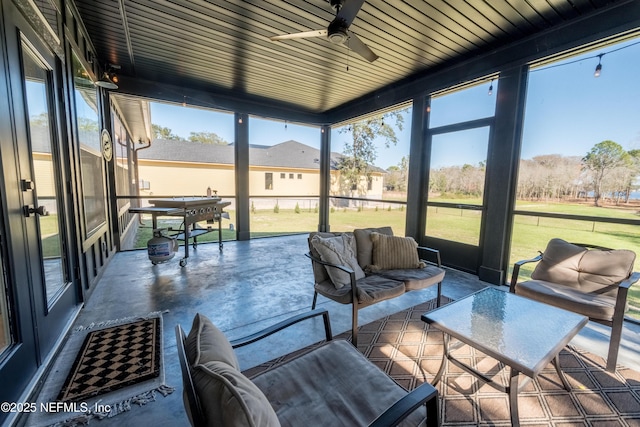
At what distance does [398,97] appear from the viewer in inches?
179

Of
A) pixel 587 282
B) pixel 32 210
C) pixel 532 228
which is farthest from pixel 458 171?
pixel 32 210

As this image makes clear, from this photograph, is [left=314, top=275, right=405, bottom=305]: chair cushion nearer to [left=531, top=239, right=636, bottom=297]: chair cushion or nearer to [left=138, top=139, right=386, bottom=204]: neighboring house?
[left=531, top=239, right=636, bottom=297]: chair cushion

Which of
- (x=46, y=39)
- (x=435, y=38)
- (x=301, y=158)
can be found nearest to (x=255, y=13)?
(x=46, y=39)

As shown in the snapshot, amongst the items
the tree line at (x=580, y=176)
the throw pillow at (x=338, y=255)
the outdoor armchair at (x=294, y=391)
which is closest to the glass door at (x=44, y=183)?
the outdoor armchair at (x=294, y=391)

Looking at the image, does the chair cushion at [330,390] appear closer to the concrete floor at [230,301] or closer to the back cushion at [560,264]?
the concrete floor at [230,301]

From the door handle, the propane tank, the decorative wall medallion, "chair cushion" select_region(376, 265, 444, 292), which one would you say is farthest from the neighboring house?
the door handle

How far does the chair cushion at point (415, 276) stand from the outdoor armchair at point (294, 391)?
3.68 feet

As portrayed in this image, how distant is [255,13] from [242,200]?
3.52m

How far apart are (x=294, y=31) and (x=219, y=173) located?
262 inches

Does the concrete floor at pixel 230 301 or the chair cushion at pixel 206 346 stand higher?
the chair cushion at pixel 206 346

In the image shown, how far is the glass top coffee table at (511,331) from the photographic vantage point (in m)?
1.32

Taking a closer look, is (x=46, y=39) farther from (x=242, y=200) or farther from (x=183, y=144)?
(x=183, y=144)

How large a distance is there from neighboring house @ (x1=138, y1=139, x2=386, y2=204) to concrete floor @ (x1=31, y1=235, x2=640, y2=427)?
2.54 meters

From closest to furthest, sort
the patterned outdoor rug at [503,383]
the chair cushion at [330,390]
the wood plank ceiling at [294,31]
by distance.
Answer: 1. the chair cushion at [330,390]
2. the patterned outdoor rug at [503,383]
3. the wood plank ceiling at [294,31]
